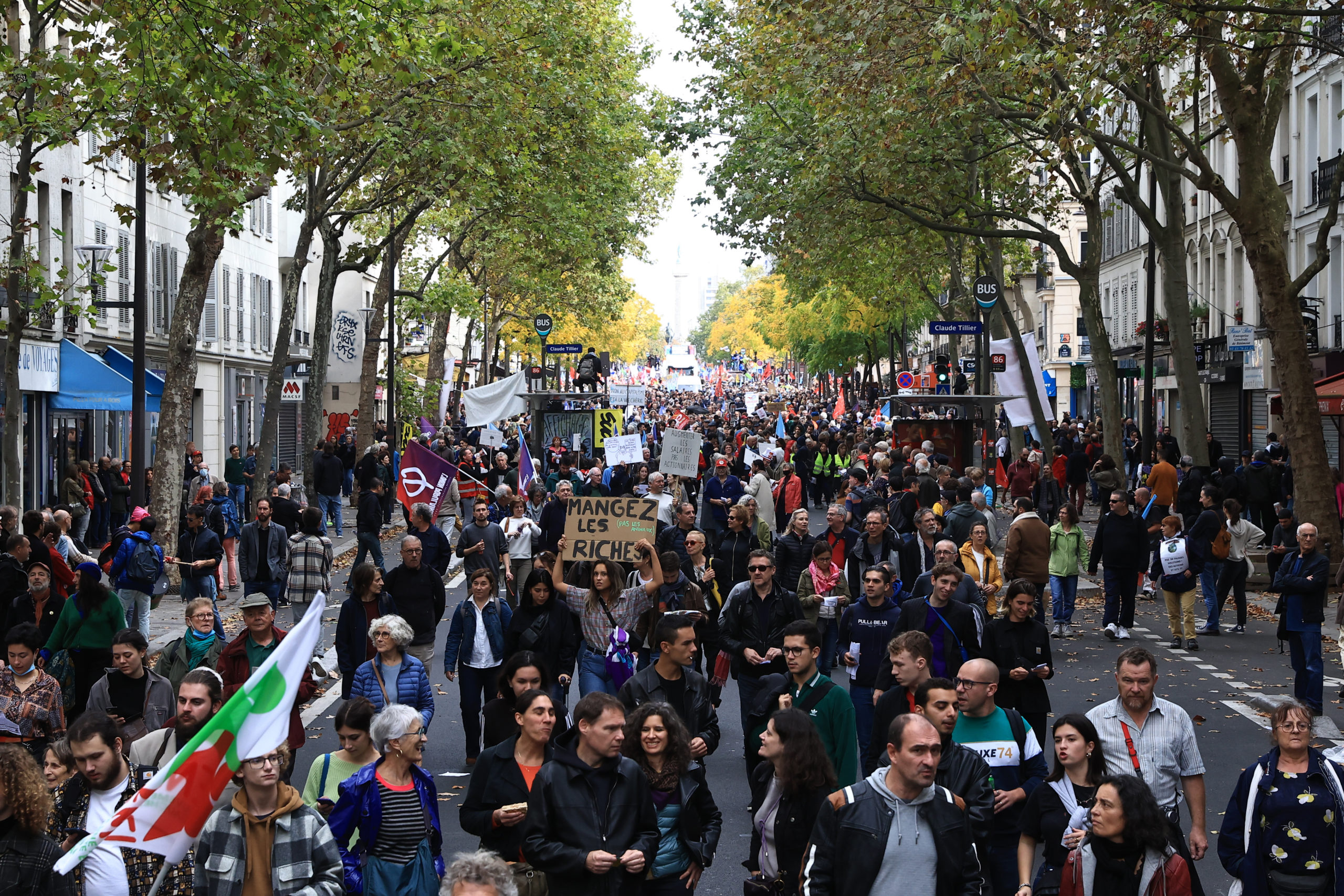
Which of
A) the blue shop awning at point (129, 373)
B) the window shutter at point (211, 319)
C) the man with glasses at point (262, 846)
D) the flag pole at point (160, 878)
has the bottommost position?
the flag pole at point (160, 878)


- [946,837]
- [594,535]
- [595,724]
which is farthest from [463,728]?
[946,837]

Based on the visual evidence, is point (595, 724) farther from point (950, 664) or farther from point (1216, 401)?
point (1216, 401)

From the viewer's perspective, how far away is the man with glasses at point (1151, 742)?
6.75 metres

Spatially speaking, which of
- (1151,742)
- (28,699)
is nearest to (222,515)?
(28,699)

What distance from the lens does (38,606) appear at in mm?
11570

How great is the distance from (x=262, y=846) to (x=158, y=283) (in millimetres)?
32300

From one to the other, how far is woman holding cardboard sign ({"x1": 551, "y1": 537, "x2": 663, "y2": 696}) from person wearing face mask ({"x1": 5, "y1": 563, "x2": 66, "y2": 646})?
379 centimetres

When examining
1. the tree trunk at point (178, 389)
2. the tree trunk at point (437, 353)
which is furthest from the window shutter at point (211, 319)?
the tree trunk at point (178, 389)

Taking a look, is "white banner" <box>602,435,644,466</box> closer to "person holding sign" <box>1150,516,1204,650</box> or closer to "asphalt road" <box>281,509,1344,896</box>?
"asphalt road" <box>281,509,1344,896</box>

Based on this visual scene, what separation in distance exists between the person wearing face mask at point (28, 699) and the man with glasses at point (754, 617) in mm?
3824

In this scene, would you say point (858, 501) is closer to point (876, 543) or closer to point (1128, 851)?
point (876, 543)

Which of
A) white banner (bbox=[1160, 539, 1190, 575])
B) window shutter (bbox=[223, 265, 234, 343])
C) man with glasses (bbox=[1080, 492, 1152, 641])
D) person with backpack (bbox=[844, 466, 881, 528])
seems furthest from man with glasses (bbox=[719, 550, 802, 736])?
window shutter (bbox=[223, 265, 234, 343])

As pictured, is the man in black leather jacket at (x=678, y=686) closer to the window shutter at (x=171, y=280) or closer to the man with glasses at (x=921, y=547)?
the man with glasses at (x=921, y=547)

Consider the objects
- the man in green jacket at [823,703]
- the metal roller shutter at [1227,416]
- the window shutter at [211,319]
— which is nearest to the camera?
the man in green jacket at [823,703]
